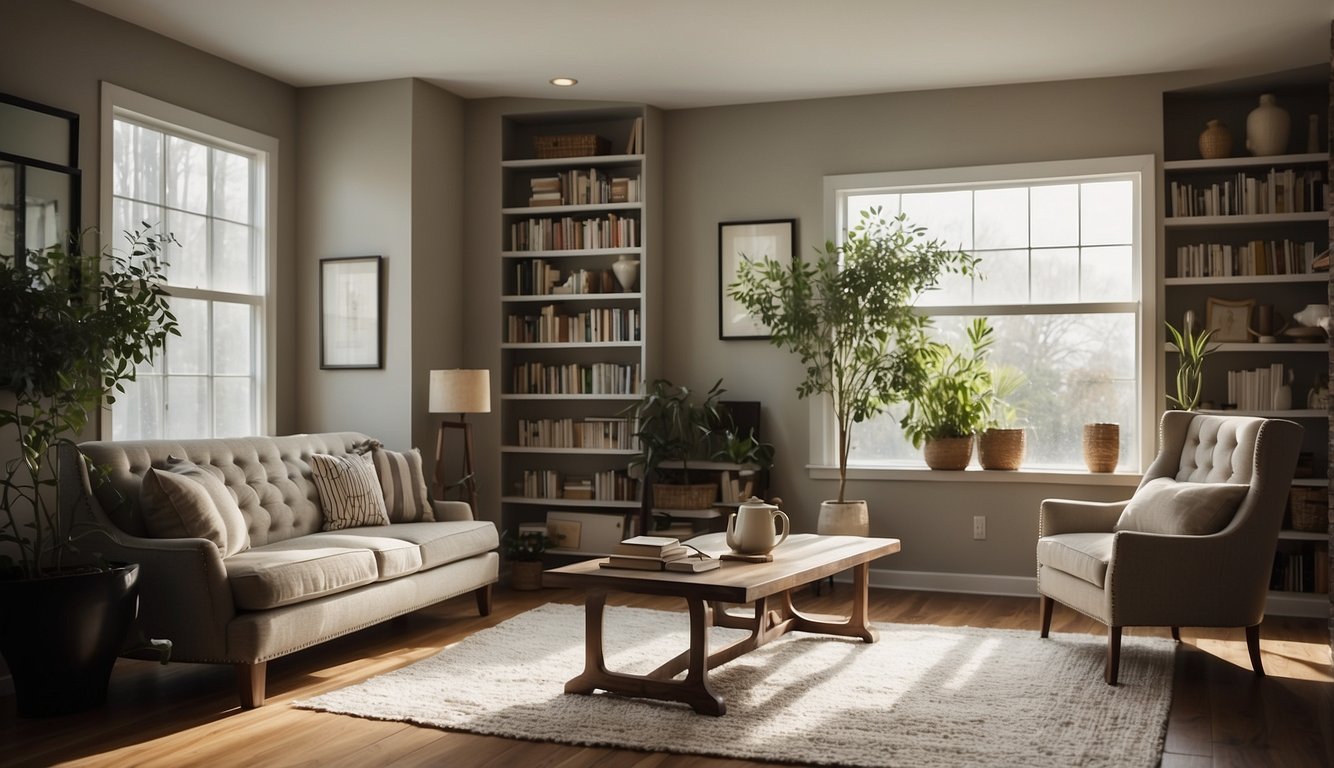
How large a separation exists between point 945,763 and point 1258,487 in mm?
1760

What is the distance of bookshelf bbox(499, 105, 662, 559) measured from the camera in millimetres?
6406

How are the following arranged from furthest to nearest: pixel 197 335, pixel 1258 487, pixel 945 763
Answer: pixel 197 335
pixel 1258 487
pixel 945 763

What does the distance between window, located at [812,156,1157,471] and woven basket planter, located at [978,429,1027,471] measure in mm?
158

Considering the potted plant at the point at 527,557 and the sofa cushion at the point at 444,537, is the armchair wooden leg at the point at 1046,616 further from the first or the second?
the potted plant at the point at 527,557

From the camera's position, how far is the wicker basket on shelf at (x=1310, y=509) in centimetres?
543

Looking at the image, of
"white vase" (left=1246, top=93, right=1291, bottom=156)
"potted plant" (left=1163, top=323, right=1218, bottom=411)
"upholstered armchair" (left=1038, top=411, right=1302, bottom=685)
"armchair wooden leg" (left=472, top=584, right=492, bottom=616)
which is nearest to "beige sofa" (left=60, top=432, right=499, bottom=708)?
"armchair wooden leg" (left=472, top=584, right=492, bottom=616)

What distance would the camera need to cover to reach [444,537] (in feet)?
16.3

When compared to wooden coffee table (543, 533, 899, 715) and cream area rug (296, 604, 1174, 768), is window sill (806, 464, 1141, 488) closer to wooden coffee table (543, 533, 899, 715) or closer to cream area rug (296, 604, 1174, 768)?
cream area rug (296, 604, 1174, 768)

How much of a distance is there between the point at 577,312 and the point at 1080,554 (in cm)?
333

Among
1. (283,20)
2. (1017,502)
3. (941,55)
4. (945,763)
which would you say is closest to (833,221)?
(941,55)

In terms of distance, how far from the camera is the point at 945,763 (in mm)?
3150

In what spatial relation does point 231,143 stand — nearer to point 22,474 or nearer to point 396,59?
point 396,59

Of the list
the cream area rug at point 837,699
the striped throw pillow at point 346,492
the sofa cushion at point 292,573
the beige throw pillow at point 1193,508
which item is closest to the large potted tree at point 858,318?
the cream area rug at point 837,699

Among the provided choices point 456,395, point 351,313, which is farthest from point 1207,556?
point 351,313
